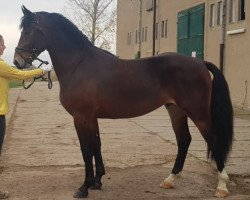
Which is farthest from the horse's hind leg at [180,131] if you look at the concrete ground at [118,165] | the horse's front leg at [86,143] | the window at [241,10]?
the window at [241,10]

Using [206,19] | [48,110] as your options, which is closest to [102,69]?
[48,110]

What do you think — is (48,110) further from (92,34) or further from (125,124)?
(92,34)

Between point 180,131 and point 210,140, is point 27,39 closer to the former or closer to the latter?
point 180,131

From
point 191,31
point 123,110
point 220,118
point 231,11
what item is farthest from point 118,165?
point 191,31

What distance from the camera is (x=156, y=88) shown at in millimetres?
5613

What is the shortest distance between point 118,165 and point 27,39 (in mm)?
2467

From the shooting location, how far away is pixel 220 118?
18.8 ft

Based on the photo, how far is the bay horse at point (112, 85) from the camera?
541cm

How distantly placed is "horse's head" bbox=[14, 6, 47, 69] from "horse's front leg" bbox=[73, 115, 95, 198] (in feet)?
3.04

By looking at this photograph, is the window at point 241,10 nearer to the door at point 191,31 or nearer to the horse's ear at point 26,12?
the door at point 191,31

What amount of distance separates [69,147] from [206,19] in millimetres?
13075

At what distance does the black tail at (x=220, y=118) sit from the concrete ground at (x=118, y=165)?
1.52 ft

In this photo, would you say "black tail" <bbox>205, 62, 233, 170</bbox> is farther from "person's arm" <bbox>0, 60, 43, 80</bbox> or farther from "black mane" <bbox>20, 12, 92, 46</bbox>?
"person's arm" <bbox>0, 60, 43, 80</bbox>

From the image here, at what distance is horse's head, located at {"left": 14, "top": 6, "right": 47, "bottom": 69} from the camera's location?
543 centimetres
